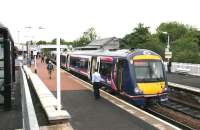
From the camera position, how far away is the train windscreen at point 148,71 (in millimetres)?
19062

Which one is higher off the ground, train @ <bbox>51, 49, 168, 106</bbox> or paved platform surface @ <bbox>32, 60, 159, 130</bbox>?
train @ <bbox>51, 49, 168, 106</bbox>

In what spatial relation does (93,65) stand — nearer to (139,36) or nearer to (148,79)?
(148,79)

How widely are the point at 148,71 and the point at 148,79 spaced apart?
53cm

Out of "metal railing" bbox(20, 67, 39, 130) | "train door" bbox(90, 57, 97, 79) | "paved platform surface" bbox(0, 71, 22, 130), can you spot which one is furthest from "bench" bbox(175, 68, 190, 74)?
"metal railing" bbox(20, 67, 39, 130)

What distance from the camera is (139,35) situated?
7994 cm

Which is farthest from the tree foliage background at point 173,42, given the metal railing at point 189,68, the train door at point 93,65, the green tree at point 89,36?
the train door at point 93,65

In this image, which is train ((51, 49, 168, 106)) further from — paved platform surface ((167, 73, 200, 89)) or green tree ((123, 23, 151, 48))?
green tree ((123, 23, 151, 48))

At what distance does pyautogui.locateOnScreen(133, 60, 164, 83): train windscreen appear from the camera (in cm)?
1906

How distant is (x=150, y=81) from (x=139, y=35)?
61.5 meters

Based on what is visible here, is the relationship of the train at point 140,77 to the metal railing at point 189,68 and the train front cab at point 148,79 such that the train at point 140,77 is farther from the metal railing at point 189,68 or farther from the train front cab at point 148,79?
the metal railing at point 189,68

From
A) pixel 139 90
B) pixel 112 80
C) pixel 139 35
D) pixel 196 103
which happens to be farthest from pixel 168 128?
pixel 139 35

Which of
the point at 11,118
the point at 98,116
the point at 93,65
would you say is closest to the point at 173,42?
the point at 93,65

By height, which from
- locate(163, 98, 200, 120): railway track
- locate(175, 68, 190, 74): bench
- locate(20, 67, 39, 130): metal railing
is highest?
locate(20, 67, 39, 130): metal railing

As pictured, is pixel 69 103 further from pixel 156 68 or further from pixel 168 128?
pixel 168 128
